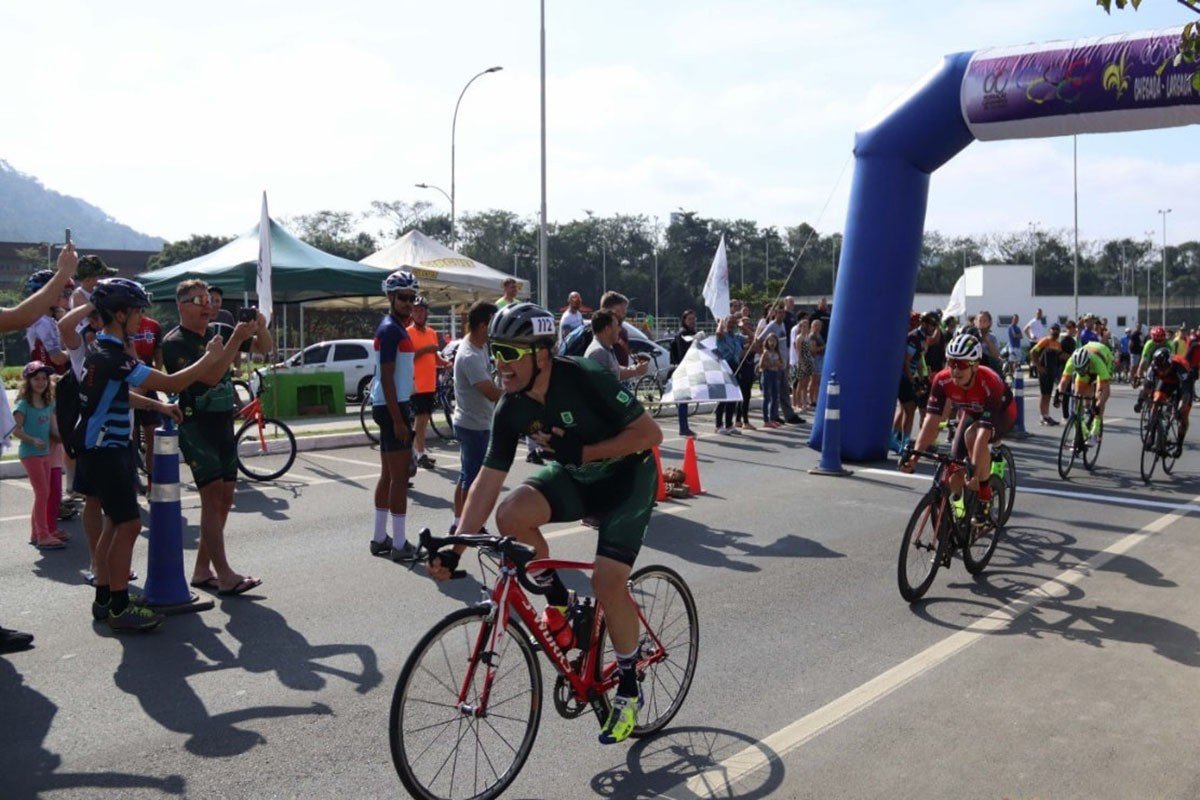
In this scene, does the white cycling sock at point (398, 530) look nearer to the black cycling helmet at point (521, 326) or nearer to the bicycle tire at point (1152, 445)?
the black cycling helmet at point (521, 326)

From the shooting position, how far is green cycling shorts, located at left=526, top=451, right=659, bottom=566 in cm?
436

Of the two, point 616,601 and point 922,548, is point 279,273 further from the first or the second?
point 616,601

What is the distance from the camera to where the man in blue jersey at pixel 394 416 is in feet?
25.9

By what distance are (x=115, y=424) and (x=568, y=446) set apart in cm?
317

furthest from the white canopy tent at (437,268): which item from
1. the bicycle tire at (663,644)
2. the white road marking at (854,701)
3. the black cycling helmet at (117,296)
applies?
the bicycle tire at (663,644)

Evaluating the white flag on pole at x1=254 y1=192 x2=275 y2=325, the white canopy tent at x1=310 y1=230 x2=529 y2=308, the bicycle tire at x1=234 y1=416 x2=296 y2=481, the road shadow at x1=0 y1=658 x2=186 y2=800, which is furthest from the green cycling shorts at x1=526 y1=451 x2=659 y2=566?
the white canopy tent at x1=310 y1=230 x2=529 y2=308

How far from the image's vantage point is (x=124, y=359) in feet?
20.0

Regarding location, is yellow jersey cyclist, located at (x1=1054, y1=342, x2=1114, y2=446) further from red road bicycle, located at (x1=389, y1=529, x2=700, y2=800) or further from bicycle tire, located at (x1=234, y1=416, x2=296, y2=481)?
red road bicycle, located at (x1=389, y1=529, x2=700, y2=800)

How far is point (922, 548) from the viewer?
7250mm

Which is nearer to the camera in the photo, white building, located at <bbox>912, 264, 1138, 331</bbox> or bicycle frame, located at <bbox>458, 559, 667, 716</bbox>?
bicycle frame, located at <bbox>458, 559, 667, 716</bbox>

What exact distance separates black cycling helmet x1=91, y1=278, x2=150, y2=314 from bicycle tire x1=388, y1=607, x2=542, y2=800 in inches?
130

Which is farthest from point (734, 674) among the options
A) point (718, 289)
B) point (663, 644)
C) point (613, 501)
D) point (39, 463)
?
point (718, 289)

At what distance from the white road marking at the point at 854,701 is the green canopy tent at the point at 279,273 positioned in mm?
14302

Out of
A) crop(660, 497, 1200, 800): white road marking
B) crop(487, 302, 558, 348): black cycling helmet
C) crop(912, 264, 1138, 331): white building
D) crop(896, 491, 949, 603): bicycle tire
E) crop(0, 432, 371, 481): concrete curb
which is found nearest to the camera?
crop(487, 302, 558, 348): black cycling helmet
